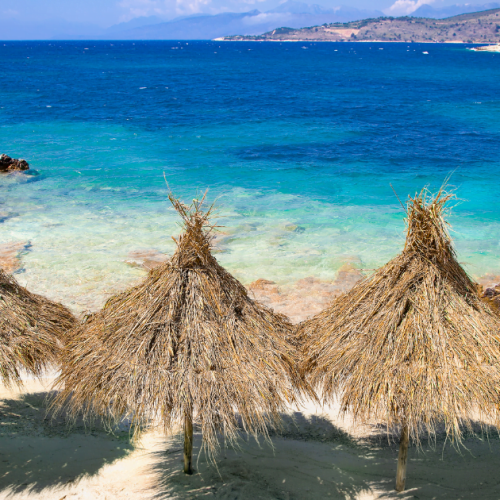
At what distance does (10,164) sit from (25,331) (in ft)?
61.9

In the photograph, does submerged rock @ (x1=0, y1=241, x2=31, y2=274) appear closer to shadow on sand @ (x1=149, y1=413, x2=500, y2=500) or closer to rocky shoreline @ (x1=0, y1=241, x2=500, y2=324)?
rocky shoreline @ (x1=0, y1=241, x2=500, y2=324)

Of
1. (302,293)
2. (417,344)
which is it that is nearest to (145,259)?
(302,293)

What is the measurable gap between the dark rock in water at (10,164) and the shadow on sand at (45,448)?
17.1m

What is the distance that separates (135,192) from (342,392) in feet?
54.5

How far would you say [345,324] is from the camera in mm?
5418

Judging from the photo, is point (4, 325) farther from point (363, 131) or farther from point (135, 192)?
point (363, 131)

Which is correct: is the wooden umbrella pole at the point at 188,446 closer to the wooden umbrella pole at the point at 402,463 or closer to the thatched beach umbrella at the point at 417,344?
the thatched beach umbrella at the point at 417,344

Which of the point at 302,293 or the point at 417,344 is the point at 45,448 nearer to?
the point at 417,344

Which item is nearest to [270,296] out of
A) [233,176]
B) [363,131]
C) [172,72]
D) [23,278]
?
[23,278]

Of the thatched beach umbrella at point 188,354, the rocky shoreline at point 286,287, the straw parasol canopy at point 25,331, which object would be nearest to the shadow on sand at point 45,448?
the straw parasol canopy at point 25,331

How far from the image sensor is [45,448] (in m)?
6.42

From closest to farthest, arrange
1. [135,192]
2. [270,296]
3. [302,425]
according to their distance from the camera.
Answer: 1. [302,425]
2. [270,296]
3. [135,192]

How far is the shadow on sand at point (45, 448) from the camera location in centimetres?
595

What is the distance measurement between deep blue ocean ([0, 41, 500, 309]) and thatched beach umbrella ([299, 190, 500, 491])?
22.9ft
